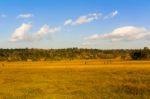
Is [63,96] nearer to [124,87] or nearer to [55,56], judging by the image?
[124,87]

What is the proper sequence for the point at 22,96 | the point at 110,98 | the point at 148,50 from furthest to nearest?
1. the point at 148,50
2. the point at 22,96
3. the point at 110,98

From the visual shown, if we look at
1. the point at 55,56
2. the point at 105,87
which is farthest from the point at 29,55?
the point at 105,87

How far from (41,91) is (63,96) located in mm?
3796

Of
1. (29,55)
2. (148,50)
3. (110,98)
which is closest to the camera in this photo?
(110,98)

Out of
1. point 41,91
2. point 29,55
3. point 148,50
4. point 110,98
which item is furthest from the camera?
point 29,55

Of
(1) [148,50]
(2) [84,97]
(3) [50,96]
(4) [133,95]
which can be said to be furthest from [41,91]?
(1) [148,50]

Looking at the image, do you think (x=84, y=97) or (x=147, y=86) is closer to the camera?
(x=84, y=97)

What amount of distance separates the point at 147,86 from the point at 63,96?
27.8ft

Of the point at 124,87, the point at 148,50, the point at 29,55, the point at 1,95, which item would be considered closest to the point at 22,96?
the point at 1,95

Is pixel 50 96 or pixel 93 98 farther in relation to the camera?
pixel 50 96

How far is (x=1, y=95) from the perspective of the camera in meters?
28.9

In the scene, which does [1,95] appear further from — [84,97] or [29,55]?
[29,55]

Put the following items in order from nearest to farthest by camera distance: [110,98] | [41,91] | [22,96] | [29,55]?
[110,98] → [22,96] → [41,91] → [29,55]

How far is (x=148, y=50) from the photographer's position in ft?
415
